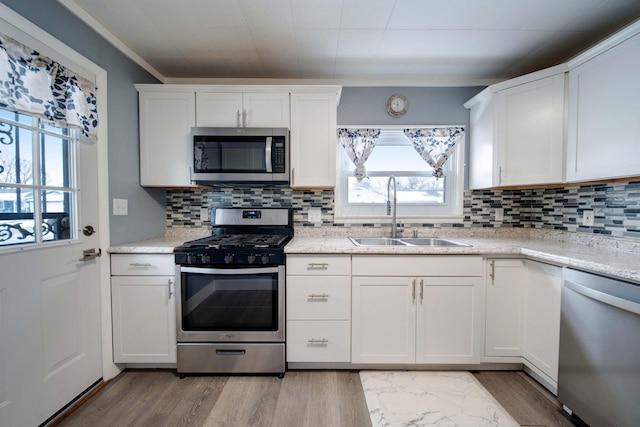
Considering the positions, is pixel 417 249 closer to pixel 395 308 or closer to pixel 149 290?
pixel 395 308

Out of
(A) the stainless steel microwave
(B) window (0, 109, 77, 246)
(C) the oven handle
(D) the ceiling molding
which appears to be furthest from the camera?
(A) the stainless steel microwave

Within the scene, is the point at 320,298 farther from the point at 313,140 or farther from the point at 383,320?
the point at 313,140

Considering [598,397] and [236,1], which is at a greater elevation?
[236,1]

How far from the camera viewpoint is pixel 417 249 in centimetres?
173

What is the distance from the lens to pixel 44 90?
1.29m

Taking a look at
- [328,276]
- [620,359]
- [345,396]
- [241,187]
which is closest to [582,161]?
[620,359]

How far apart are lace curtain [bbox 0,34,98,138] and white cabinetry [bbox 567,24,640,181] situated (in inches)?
119

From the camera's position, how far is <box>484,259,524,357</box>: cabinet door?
1.74 m

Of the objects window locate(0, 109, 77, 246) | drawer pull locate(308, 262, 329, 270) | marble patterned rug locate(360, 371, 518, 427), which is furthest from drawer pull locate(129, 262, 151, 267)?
marble patterned rug locate(360, 371, 518, 427)

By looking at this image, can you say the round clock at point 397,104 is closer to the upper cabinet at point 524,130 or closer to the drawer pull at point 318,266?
the upper cabinet at point 524,130

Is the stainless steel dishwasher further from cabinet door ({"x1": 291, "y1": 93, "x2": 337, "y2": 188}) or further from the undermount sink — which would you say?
cabinet door ({"x1": 291, "y1": 93, "x2": 337, "y2": 188})

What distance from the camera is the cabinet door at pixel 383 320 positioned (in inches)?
68.6

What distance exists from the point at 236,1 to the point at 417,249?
187 cm

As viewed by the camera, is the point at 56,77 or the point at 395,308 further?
the point at 395,308
